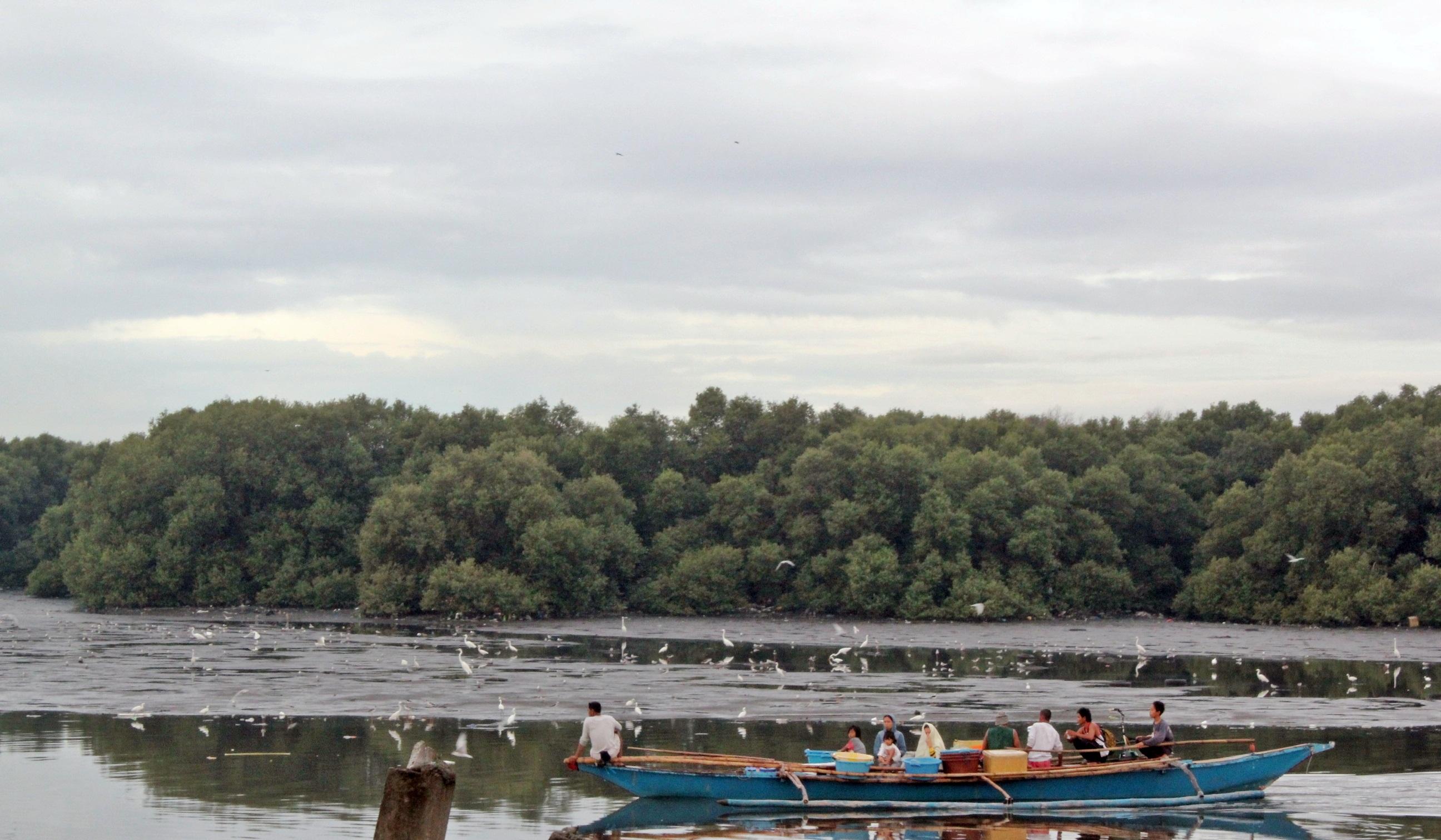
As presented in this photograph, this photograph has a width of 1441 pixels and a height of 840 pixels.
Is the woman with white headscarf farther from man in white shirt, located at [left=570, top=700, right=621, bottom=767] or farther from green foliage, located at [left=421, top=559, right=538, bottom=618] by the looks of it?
green foliage, located at [left=421, top=559, right=538, bottom=618]

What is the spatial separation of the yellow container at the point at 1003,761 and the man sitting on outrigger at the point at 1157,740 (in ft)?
8.33

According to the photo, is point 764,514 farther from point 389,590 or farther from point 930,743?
point 930,743

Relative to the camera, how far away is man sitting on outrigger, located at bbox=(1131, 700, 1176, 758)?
94.5 feet

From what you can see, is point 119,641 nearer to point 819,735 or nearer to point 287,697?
point 287,697

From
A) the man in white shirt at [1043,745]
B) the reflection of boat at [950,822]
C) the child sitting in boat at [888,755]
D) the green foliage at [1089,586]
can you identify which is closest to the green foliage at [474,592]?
the green foliage at [1089,586]

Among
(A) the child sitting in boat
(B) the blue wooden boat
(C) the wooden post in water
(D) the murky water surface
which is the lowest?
(D) the murky water surface

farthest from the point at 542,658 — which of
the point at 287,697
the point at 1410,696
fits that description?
the point at 1410,696

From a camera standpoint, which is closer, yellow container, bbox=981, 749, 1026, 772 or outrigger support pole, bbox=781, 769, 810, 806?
outrigger support pole, bbox=781, 769, 810, 806

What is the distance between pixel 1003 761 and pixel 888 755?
2.18 m

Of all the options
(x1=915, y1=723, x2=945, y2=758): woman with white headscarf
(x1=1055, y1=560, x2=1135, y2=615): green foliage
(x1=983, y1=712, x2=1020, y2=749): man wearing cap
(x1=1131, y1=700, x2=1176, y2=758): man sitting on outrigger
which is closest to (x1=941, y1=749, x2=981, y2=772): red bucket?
(x1=915, y1=723, x2=945, y2=758): woman with white headscarf

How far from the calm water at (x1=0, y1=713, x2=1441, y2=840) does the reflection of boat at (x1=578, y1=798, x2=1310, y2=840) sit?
5 cm

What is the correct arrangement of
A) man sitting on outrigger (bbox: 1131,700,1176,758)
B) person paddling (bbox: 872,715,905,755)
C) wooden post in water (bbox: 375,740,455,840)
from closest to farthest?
1. wooden post in water (bbox: 375,740,455,840)
2. person paddling (bbox: 872,715,905,755)
3. man sitting on outrigger (bbox: 1131,700,1176,758)

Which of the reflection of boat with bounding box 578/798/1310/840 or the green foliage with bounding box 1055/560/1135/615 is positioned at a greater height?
the green foliage with bounding box 1055/560/1135/615

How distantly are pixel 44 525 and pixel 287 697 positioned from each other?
74.4 m
